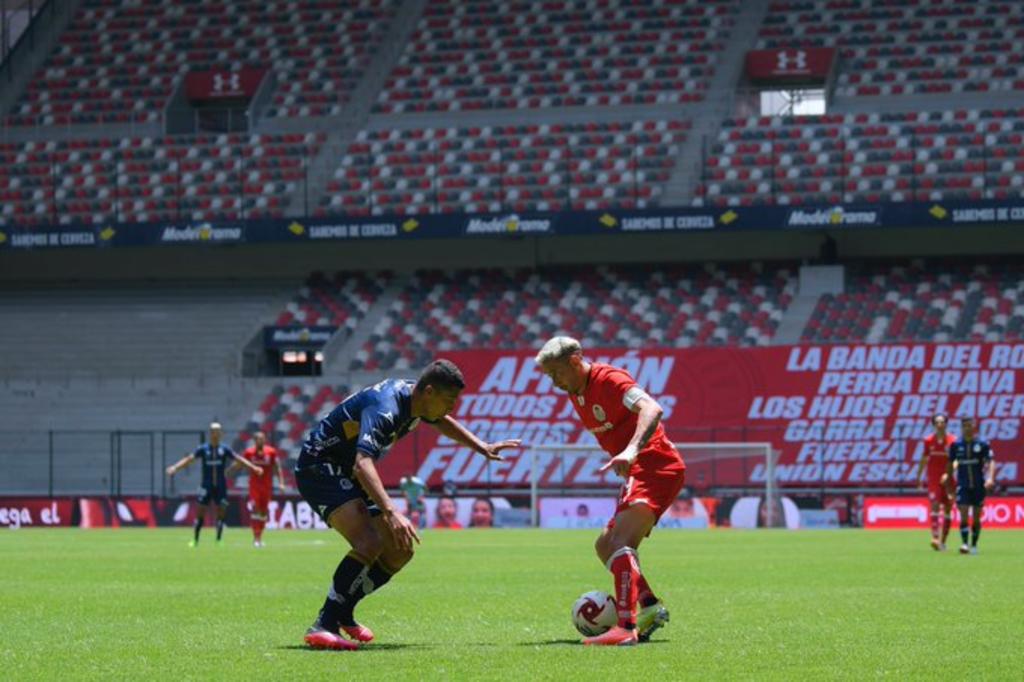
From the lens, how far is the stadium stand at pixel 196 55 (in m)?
60.4

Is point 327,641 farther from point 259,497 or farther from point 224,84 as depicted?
point 224,84

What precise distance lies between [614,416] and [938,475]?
20829 millimetres

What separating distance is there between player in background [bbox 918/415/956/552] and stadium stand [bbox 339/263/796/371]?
18336mm

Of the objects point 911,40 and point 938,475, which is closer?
point 938,475

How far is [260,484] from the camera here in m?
37.5

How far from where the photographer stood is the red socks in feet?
42.9

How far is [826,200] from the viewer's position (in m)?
52.1

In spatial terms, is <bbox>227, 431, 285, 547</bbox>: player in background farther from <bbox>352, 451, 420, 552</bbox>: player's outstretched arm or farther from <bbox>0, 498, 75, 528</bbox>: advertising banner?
Answer: <bbox>352, 451, 420, 552</bbox>: player's outstretched arm

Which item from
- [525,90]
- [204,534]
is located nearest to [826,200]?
[525,90]

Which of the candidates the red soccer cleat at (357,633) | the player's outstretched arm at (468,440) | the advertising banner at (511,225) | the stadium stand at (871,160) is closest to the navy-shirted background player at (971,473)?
the player's outstretched arm at (468,440)

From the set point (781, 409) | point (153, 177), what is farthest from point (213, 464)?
point (153, 177)

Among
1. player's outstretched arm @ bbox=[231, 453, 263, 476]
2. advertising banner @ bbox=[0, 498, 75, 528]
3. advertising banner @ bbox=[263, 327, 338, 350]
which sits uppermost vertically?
player's outstretched arm @ bbox=[231, 453, 263, 476]

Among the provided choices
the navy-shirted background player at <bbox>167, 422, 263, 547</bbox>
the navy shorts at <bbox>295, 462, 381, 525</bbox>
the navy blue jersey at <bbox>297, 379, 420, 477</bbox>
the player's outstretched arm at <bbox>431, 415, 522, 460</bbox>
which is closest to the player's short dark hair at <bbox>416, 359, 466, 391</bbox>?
the navy blue jersey at <bbox>297, 379, 420, 477</bbox>

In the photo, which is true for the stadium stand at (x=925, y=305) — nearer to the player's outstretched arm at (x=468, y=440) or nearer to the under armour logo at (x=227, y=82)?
the under armour logo at (x=227, y=82)
